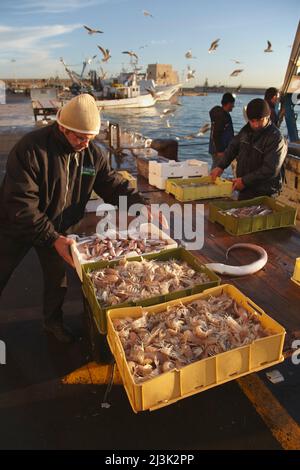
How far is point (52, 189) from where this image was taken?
295cm

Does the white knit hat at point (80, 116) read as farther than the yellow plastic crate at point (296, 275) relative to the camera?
No

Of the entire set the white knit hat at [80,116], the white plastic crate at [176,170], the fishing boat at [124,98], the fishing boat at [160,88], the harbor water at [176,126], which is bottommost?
Answer: the harbor water at [176,126]

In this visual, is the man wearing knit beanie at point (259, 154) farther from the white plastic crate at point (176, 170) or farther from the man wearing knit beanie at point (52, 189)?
the man wearing knit beanie at point (52, 189)

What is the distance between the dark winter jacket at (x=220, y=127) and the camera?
788 centimetres

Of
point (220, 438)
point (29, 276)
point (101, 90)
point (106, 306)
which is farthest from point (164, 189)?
point (101, 90)

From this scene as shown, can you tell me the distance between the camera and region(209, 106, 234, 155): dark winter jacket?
7.88m

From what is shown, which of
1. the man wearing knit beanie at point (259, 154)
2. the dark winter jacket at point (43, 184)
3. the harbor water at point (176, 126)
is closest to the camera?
the dark winter jacket at point (43, 184)

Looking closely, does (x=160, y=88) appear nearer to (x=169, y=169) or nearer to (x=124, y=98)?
(x=124, y=98)

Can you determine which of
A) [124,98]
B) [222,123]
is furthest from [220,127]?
[124,98]

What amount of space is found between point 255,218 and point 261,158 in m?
1.22

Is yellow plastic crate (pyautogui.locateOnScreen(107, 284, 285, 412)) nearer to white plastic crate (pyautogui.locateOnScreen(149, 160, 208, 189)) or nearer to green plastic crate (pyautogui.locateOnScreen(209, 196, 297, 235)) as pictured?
green plastic crate (pyautogui.locateOnScreen(209, 196, 297, 235))

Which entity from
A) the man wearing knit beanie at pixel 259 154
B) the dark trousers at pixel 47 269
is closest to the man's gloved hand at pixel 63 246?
the dark trousers at pixel 47 269

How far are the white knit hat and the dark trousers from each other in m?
1.18
